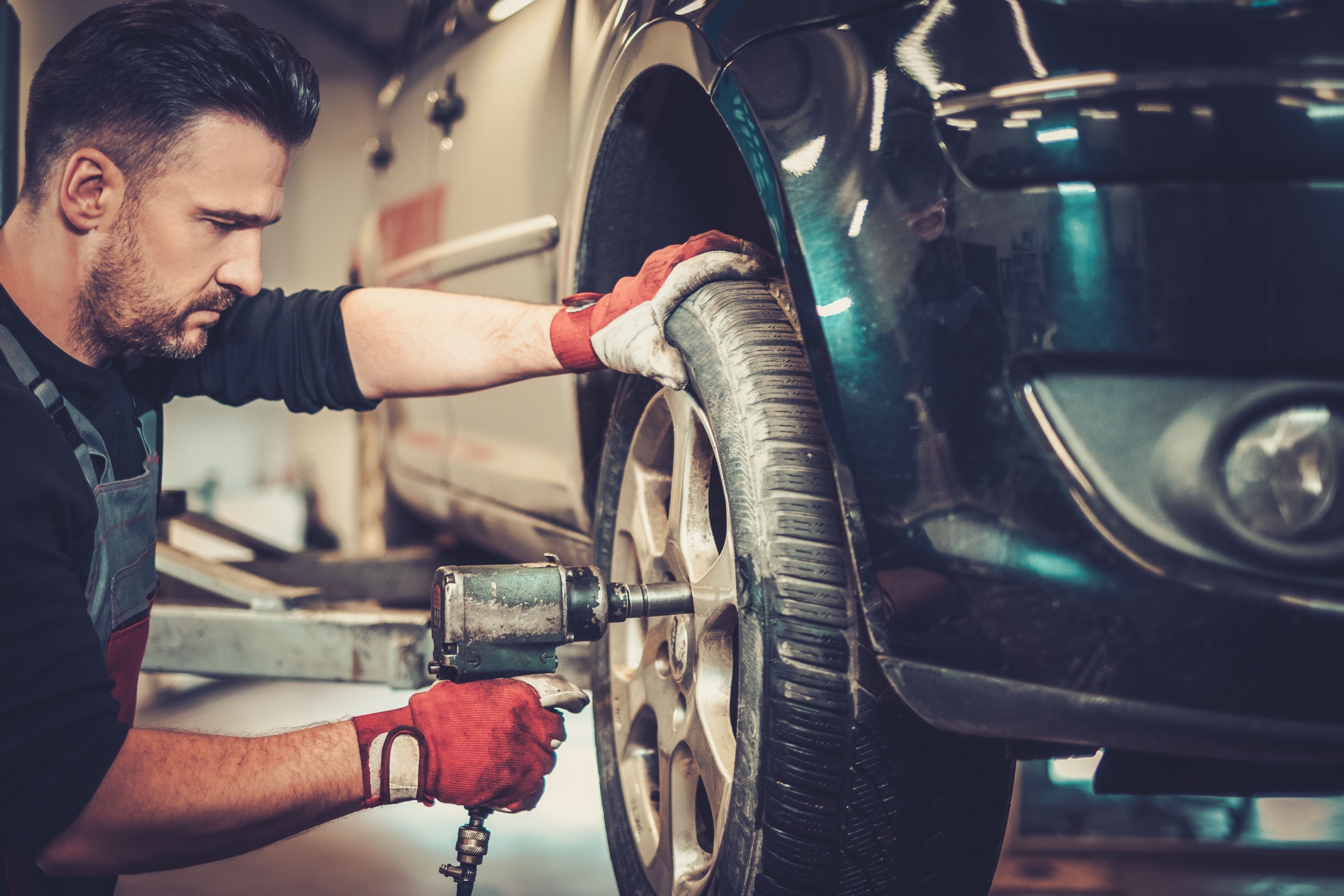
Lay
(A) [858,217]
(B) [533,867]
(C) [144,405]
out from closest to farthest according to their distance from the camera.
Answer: (A) [858,217] → (C) [144,405] → (B) [533,867]

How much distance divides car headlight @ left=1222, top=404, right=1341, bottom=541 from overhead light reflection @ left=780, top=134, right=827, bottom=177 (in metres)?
0.40

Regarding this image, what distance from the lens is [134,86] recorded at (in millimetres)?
1168

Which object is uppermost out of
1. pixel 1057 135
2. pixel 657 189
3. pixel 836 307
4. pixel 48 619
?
pixel 657 189

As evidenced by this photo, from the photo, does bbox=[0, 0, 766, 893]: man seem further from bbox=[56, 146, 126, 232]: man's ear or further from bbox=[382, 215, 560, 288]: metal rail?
bbox=[382, 215, 560, 288]: metal rail

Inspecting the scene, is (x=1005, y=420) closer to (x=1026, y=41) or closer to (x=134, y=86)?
(x=1026, y=41)

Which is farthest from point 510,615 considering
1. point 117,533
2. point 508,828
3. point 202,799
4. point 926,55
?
point 508,828

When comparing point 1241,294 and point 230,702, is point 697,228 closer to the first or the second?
point 1241,294

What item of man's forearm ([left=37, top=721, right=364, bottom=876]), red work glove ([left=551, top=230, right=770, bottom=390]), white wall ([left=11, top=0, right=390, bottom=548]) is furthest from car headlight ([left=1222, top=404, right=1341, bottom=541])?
white wall ([left=11, top=0, right=390, bottom=548])

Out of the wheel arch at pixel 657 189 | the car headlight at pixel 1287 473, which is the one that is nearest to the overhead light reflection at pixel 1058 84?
Answer: the car headlight at pixel 1287 473

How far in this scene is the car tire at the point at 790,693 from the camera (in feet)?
3.05

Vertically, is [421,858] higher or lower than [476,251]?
lower

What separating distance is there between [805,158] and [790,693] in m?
0.48

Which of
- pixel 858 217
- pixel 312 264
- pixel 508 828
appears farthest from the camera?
pixel 312 264

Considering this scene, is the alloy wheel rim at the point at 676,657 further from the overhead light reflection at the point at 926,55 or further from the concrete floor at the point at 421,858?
the concrete floor at the point at 421,858
